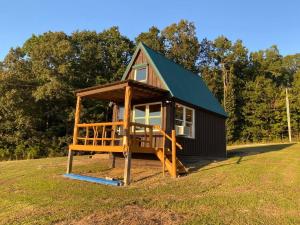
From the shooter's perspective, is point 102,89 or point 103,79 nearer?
point 102,89

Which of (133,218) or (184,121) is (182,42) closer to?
(184,121)

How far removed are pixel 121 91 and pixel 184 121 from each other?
4.09 meters

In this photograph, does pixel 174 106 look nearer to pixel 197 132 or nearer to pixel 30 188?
pixel 197 132

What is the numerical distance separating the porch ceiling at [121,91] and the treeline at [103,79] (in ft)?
53.8

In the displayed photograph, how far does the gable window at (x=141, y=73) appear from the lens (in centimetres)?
1672

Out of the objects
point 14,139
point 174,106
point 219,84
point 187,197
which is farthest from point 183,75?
point 219,84

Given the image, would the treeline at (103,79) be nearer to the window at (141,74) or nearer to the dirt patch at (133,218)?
the window at (141,74)

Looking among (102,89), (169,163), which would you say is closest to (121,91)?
(102,89)

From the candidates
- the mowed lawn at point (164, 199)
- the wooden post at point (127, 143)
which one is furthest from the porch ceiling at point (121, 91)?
the mowed lawn at point (164, 199)

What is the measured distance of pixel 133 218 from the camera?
6848 millimetres

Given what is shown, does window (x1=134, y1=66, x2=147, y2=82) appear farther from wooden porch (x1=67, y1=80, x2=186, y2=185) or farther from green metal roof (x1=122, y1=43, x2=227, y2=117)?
wooden porch (x1=67, y1=80, x2=186, y2=185)

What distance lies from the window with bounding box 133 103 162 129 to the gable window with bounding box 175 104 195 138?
3.29 ft

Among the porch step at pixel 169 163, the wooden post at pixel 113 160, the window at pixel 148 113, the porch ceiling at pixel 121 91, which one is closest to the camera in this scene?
the porch ceiling at pixel 121 91

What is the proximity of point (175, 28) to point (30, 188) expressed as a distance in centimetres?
4233
